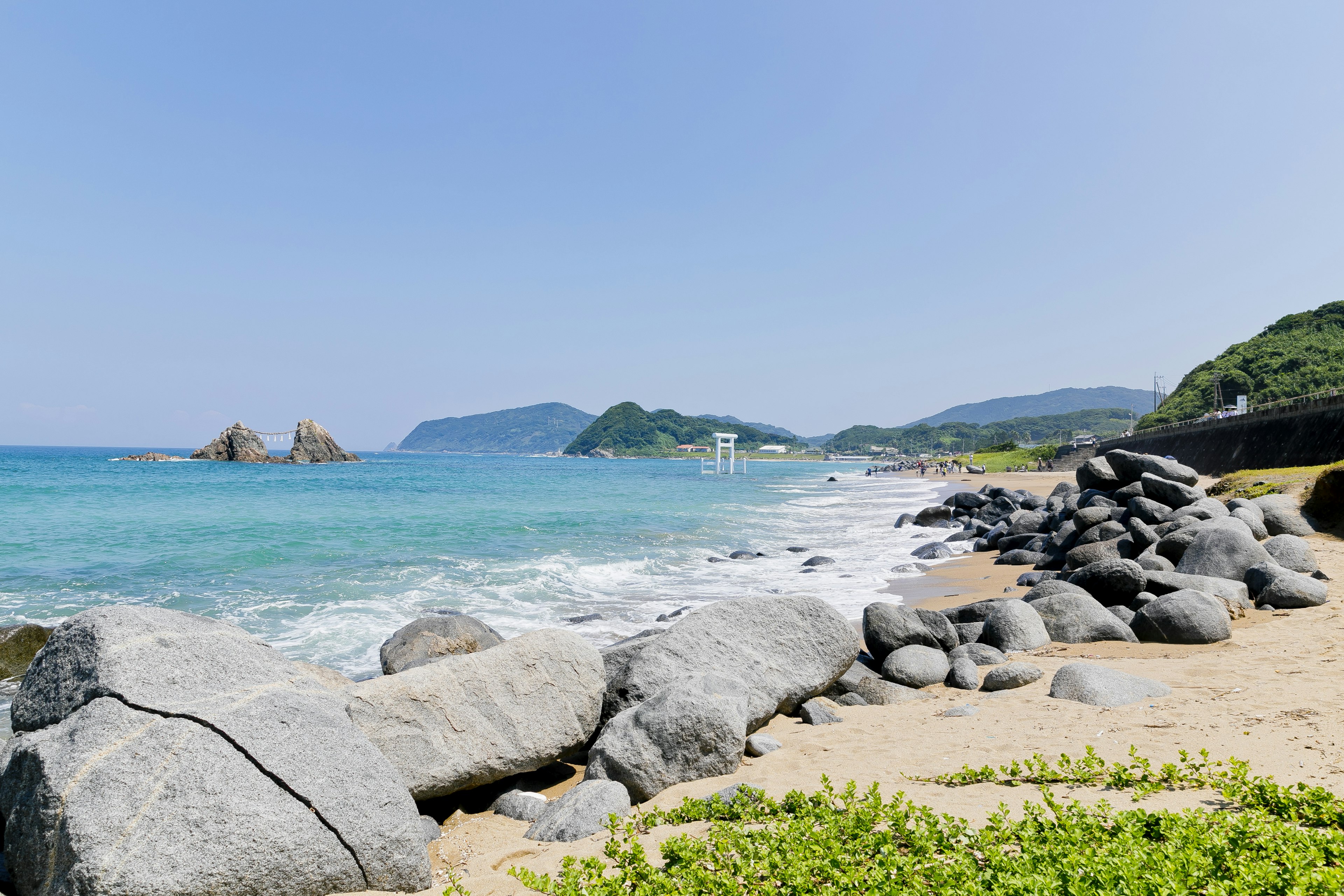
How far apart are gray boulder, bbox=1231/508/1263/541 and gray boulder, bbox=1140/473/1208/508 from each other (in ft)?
3.78

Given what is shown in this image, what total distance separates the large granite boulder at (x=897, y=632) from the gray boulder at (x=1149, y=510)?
8139 millimetres

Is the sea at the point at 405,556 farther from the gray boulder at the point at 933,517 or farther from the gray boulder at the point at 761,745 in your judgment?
the gray boulder at the point at 761,745

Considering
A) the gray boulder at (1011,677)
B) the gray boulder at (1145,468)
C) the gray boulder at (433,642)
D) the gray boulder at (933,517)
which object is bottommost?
the gray boulder at (933,517)

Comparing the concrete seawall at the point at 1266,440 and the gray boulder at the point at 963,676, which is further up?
the concrete seawall at the point at 1266,440

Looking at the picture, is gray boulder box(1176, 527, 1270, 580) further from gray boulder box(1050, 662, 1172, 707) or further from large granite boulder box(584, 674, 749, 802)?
large granite boulder box(584, 674, 749, 802)

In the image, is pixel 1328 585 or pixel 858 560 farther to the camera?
pixel 858 560

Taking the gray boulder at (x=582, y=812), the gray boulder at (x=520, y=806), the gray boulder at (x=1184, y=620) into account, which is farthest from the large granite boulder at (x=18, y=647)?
the gray boulder at (x=1184, y=620)

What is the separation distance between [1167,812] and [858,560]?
16.7 metres

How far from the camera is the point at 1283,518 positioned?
15.1 metres

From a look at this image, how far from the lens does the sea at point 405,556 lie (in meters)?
13.6

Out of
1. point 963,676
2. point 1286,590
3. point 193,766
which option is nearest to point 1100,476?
point 1286,590

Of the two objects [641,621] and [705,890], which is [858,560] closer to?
[641,621]

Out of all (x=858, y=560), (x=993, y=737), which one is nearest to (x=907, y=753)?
(x=993, y=737)

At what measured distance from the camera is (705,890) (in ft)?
12.8
